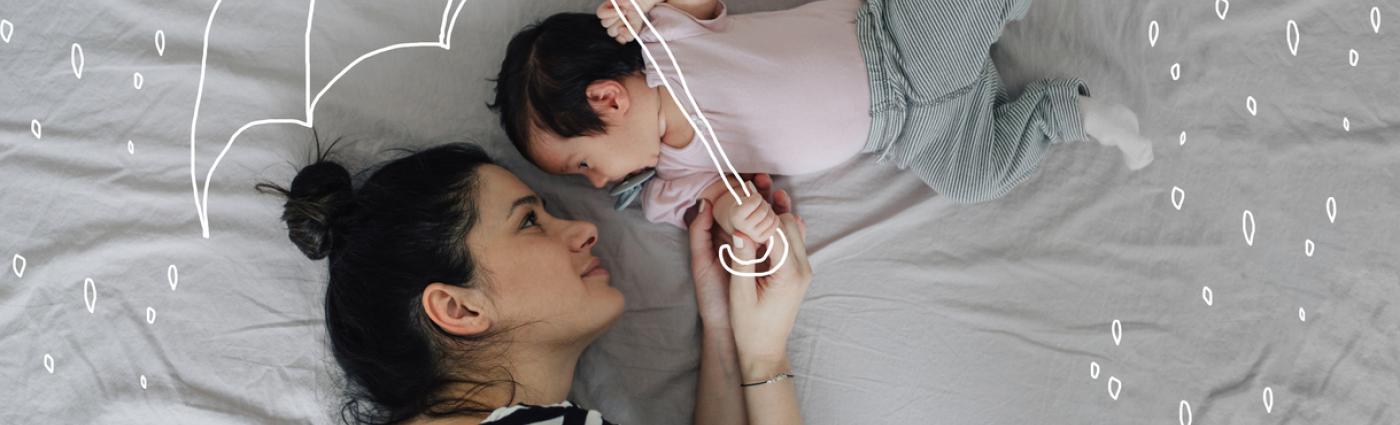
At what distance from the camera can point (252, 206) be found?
47.8 inches

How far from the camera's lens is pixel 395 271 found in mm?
1045

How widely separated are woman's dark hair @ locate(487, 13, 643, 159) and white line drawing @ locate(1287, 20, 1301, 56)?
A: 0.83 metres

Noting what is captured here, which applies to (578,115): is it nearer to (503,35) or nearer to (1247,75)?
(503,35)

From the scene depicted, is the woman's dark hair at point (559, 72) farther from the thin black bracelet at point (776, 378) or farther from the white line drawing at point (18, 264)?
the white line drawing at point (18, 264)

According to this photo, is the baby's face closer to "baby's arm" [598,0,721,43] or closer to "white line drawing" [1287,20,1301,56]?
"baby's arm" [598,0,721,43]

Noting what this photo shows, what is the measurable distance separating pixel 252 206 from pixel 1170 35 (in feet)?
3.87

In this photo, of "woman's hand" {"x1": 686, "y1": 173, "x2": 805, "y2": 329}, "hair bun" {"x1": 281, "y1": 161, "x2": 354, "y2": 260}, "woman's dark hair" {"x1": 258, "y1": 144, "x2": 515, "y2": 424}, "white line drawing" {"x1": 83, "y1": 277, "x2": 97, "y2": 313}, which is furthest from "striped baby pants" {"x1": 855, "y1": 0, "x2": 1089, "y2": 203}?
"white line drawing" {"x1": 83, "y1": 277, "x2": 97, "y2": 313}

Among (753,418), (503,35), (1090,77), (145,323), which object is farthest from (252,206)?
(1090,77)

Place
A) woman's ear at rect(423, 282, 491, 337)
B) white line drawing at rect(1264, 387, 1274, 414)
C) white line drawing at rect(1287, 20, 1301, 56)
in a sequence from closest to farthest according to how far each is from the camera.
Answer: woman's ear at rect(423, 282, 491, 337)
white line drawing at rect(1264, 387, 1274, 414)
white line drawing at rect(1287, 20, 1301, 56)

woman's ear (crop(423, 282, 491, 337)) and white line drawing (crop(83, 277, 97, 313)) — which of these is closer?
woman's ear (crop(423, 282, 491, 337))

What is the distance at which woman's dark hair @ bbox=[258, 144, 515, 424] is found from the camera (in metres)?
1.05

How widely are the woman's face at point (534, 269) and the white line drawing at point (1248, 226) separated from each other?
761mm

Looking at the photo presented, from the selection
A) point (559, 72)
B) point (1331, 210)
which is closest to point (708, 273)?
point (559, 72)

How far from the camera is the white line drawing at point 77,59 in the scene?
129 centimetres
